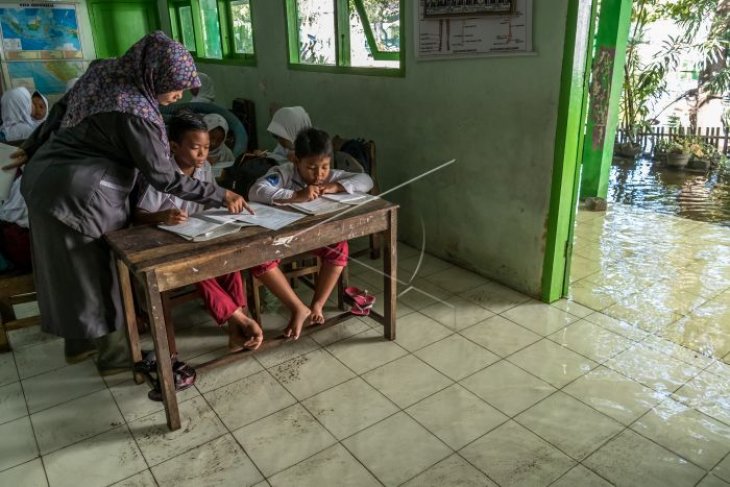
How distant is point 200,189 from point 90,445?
3.41 ft

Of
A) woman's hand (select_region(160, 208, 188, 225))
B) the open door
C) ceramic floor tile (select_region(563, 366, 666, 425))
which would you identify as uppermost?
the open door

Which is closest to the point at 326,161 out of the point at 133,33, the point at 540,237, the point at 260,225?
the point at 260,225

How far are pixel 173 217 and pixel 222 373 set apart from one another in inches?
30.5

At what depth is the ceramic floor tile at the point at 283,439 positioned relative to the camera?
1935mm

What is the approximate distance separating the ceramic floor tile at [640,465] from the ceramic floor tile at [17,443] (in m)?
2.00

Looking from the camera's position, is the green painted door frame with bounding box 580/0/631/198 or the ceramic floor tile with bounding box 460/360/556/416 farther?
the green painted door frame with bounding box 580/0/631/198

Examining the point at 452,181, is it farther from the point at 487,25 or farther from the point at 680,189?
the point at 680,189

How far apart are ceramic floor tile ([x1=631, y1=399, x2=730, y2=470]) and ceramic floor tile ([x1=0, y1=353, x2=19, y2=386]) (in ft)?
8.66

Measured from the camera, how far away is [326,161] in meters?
2.53

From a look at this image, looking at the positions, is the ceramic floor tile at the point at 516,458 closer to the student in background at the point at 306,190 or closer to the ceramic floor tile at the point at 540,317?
the ceramic floor tile at the point at 540,317

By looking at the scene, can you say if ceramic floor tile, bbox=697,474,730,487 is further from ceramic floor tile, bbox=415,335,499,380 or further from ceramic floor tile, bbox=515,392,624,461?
ceramic floor tile, bbox=415,335,499,380

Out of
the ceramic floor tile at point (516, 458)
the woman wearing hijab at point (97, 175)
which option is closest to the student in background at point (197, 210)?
the woman wearing hijab at point (97, 175)

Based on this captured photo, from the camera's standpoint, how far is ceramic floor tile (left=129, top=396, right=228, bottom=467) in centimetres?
200

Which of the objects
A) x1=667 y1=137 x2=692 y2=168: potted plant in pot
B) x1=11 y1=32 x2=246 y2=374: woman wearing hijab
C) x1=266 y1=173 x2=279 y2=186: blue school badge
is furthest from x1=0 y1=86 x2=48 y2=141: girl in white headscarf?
x1=667 y1=137 x2=692 y2=168: potted plant in pot
